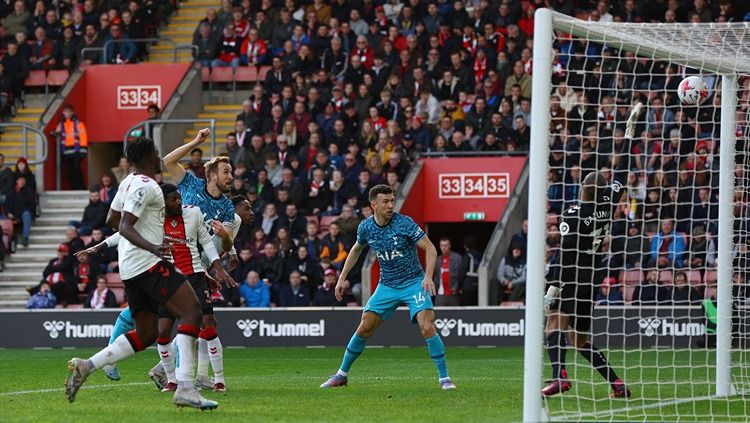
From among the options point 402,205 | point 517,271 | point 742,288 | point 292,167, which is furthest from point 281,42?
point 742,288

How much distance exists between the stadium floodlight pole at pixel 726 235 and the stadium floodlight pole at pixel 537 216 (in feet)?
11.7

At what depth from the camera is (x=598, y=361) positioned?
40.7ft


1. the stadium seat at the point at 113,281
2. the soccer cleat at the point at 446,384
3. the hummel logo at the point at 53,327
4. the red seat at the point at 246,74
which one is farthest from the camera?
the red seat at the point at 246,74

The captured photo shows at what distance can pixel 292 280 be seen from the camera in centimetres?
2397

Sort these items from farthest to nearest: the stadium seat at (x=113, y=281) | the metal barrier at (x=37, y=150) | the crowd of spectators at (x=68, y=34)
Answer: the crowd of spectators at (x=68, y=34), the metal barrier at (x=37, y=150), the stadium seat at (x=113, y=281)

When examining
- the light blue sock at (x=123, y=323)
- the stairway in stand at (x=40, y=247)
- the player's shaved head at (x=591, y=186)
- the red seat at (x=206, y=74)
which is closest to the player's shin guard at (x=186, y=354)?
the light blue sock at (x=123, y=323)

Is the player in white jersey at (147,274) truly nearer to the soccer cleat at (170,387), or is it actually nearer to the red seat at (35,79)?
the soccer cleat at (170,387)

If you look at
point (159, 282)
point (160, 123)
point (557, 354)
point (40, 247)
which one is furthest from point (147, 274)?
point (40, 247)

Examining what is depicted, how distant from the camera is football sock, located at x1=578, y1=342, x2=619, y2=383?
40.5 feet

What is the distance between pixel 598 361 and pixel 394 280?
231 centimetres

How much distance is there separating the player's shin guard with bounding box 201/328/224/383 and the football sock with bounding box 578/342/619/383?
3.52 meters

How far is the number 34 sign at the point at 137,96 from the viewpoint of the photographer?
30484 mm

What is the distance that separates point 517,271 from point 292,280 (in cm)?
407

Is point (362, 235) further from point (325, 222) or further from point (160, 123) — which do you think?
point (160, 123)
